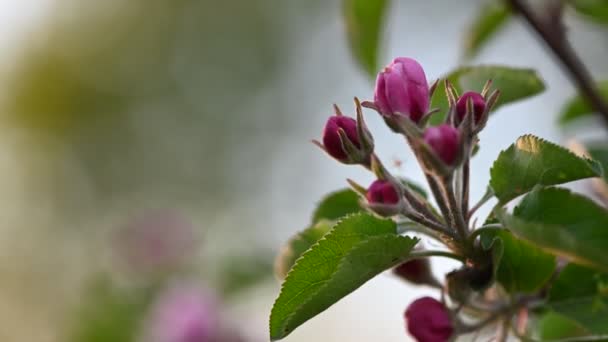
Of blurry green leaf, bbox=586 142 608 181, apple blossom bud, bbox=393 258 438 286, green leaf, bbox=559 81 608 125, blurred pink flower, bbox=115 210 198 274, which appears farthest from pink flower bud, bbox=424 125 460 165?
blurred pink flower, bbox=115 210 198 274

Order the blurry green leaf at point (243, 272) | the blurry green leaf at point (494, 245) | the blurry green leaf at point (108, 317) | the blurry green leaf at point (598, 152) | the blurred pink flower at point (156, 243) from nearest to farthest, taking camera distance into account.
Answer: the blurry green leaf at point (494, 245) < the blurry green leaf at point (598, 152) < the blurry green leaf at point (108, 317) < the blurry green leaf at point (243, 272) < the blurred pink flower at point (156, 243)

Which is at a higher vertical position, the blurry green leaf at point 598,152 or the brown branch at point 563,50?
the brown branch at point 563,50

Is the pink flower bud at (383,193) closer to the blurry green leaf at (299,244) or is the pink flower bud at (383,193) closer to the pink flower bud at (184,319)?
the blurry green leaf at (299,244)

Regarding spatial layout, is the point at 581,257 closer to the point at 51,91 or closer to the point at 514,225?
the point at 514,225

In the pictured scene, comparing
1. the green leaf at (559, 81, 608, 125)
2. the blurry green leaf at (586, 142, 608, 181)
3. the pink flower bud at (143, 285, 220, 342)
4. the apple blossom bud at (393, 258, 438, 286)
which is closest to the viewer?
the apple blossom bud at (393, 258, 438, 286)

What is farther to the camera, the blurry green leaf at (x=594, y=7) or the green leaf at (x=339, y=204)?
the blurry green leaf at (x=594, y=7)

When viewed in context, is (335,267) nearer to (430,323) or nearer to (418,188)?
(430,323)

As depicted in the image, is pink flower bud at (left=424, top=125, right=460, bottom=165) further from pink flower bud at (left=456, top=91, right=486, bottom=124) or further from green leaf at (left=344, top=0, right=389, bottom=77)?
green leaf at (left=344, top=0, right=389, bottom=77)

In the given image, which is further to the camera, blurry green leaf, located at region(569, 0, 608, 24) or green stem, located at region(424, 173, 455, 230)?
blurry green leaf, located at region(569, 0, 608, 24)

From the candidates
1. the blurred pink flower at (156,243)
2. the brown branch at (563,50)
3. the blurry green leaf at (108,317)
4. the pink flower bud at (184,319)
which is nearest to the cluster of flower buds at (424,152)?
the brown branch at (563,50)
